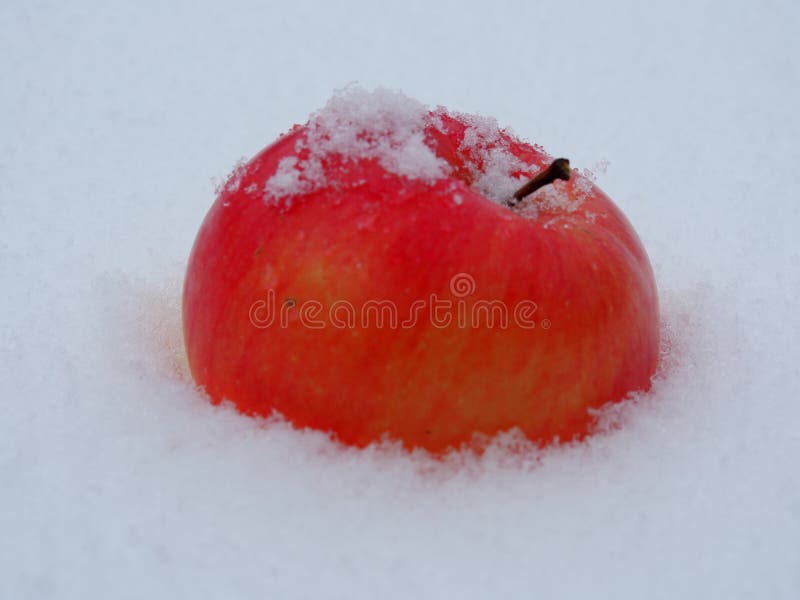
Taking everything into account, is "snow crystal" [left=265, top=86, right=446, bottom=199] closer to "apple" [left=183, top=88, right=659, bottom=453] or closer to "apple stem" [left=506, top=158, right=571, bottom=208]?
"apple" [left=183, top=88, right=659, bottom=453]

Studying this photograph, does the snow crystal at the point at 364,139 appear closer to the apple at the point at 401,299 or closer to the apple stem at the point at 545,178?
the apple at the point at 401,299

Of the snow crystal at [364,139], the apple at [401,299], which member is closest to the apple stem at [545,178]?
the apple at [401,299]

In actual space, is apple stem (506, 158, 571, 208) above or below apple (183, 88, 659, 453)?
above

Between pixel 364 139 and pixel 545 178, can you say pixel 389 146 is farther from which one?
pixel 545 178

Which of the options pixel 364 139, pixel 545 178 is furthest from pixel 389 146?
pixel 545 178

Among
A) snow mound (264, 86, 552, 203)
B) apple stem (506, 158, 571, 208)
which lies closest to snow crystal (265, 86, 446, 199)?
snow mound (264, 86, 552, 203)

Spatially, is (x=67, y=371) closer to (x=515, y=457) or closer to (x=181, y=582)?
(x=181, y=582)

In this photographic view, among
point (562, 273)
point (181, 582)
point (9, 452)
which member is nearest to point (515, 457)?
point (562, 273)
